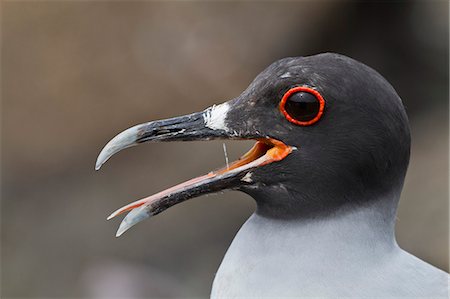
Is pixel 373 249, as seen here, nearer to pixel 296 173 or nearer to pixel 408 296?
pixel 408 296

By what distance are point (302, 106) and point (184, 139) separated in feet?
1.05

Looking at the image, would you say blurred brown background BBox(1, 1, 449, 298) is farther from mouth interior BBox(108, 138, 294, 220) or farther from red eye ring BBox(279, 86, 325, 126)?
red eye ring BBox(279, 86, 325, 126)

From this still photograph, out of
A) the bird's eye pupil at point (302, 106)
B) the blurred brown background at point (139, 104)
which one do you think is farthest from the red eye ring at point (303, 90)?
the blurred brown background at point (139, 104)

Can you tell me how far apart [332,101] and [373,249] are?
39 centimetres

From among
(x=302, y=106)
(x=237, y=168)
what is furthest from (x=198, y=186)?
(x=302, y=106)

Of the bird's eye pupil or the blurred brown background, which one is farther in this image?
the blurred brown background

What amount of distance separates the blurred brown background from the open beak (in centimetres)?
330

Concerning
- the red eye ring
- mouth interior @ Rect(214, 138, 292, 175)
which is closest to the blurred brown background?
mouth interior @ Rect(214, 138, 292, 175)

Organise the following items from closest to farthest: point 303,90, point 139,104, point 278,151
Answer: point 303,90
point 278,151
point 139,104

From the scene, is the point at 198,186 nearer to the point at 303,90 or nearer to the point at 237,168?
the point at 237,168

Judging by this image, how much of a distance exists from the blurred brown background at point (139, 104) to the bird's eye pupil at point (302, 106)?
3.43 m

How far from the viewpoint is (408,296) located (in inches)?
74.0

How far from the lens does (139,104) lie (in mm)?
5914

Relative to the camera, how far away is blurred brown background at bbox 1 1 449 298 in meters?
5.48
